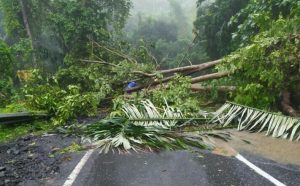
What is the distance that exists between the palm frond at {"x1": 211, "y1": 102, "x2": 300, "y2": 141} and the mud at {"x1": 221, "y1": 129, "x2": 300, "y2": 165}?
20 centimetres

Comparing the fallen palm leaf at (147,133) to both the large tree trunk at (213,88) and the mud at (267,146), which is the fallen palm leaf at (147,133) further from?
the large tree trunk at (213,88)

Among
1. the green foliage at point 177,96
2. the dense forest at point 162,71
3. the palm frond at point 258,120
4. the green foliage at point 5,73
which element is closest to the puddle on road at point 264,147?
the palm frond at point 258,120

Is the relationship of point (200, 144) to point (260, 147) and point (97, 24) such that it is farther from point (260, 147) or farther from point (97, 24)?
point (97, 24)

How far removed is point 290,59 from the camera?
28.4ft

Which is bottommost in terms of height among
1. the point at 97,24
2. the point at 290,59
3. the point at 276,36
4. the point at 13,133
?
the point at 13,133

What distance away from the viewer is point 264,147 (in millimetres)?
7391

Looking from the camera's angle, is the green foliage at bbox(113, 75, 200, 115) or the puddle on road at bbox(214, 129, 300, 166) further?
the green foliage at bbox(113, 75, 200, 115)

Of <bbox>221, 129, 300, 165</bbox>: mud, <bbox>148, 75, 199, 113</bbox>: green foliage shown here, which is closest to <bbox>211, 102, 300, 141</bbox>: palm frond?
<bbox>221, 129, 300, 165</bbox>: mud

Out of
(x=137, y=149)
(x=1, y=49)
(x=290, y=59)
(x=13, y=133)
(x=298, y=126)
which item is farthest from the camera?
(x=1, y=49)

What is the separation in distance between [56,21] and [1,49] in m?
4.55

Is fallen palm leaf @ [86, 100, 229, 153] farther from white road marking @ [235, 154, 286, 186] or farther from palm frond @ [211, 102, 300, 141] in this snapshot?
white road marking @ [235, 154, 286, 186]

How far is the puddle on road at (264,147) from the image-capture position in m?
6.72

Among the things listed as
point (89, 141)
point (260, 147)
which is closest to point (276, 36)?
point (260, 147)

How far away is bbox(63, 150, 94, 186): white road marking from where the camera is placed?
5.51 m
